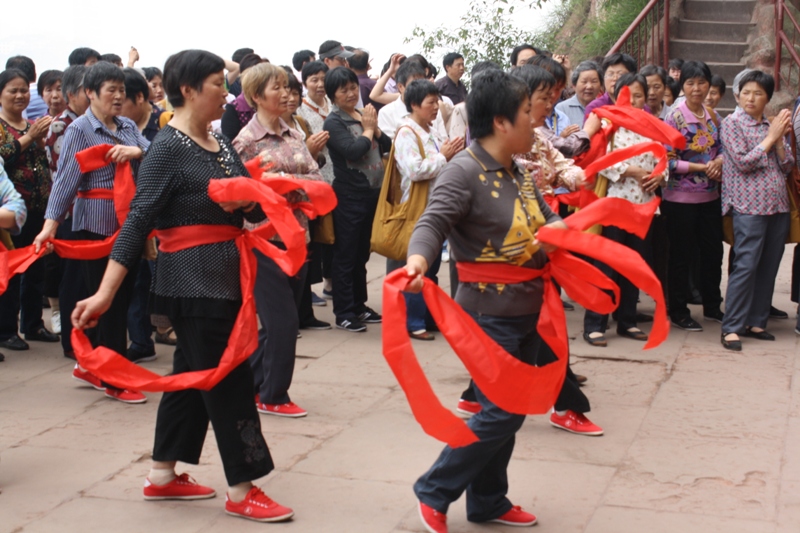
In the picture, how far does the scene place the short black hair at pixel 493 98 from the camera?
3.63 metres

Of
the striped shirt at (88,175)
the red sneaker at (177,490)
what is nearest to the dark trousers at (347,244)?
the striped shirt at (88,175)

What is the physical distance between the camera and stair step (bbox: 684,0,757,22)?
13.8 m

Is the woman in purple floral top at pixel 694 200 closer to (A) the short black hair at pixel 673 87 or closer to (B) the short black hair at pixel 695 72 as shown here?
(B) the short black hair at pixel 695 72

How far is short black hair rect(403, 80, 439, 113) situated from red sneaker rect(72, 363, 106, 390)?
109 inches

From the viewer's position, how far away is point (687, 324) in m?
7.46

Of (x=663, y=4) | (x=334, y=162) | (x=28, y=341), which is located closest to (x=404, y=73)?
(x=334, y=162)

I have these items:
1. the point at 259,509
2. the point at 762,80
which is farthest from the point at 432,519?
the point at 762,80

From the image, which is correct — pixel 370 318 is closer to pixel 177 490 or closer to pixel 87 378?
pixel 87 378

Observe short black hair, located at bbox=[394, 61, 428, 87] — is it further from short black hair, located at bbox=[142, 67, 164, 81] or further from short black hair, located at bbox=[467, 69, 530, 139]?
short black hair, located at bbox=[467, 69, 530, 139]

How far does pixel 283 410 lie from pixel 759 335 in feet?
12.1

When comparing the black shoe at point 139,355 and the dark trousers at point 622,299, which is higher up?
the dark trousers at point 622,299

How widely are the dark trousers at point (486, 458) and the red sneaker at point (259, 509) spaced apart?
583 millimetres

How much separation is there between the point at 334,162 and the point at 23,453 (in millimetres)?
3494

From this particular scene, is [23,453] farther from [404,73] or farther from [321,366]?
[404,73]
